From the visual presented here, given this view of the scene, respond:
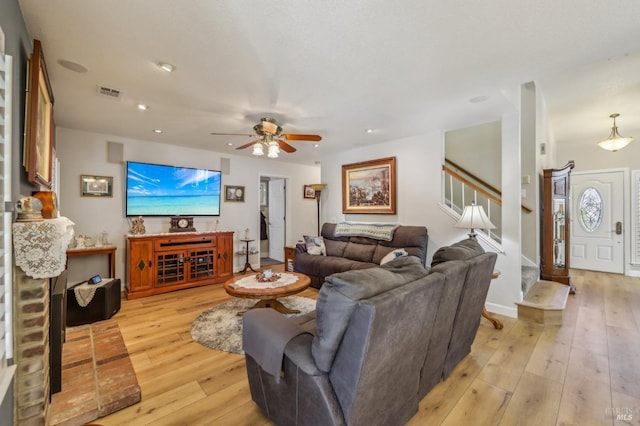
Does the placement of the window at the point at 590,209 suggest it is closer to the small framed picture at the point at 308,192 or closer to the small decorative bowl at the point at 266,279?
the small framed picture at the point at 308,192

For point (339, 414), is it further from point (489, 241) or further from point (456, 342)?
point (489, 241)

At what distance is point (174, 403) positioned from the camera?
178 centimetres

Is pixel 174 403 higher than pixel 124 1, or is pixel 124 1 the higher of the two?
pixel 124 1

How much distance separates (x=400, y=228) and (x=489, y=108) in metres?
1.99

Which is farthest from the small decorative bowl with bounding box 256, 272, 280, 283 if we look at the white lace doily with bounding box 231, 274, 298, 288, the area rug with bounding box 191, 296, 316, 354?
the area rug with bounding box 191, 296, 316, 354

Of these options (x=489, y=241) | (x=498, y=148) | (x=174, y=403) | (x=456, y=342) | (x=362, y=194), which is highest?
(x=498, y=148)

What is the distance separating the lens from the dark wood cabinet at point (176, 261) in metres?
3.91

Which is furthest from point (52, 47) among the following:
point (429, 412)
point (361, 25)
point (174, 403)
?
point (429, 412)

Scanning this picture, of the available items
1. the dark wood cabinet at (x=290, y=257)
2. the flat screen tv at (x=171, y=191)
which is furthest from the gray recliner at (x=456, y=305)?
the flat screen tv at (x=171, y=191)

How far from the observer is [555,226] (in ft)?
13.8

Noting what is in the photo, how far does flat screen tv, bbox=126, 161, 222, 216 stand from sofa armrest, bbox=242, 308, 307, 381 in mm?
3662

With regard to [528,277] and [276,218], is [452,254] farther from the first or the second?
[276,218]

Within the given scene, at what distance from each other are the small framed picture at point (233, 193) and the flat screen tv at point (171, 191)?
219mm

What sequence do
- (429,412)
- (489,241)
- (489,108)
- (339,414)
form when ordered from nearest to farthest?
(339,414) → (429,412) → (489,108) → (489,241)
